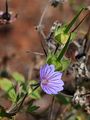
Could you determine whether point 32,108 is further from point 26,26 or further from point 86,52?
point 26,26

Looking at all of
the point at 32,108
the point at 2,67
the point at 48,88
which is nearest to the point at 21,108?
the point at 32,108

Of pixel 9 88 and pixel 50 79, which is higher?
pixel 50 79

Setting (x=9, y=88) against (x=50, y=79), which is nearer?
(x=50, y=79)

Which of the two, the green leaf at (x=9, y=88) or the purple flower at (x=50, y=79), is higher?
the purple flower at (x=50, y=79)

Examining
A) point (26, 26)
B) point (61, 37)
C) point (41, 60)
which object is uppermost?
point (61, 37)

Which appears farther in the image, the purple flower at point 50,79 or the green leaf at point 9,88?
the green leaf at point 9,88

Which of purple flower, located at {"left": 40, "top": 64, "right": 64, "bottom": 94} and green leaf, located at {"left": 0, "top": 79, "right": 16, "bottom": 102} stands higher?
purple flower, located at {"left": 40, "top": 64, "right": 64, "bottom": 94}

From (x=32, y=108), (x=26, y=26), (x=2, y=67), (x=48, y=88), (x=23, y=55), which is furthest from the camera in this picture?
(x=26, y=26)

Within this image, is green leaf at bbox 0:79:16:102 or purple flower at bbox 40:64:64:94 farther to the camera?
green leaf at bbox 0:79:16:102
